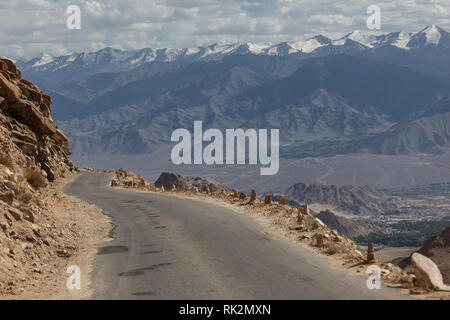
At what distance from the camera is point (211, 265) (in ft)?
52.6

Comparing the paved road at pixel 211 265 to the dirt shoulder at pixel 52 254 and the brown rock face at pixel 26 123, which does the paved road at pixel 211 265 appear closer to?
the dirt shoulder at pixel 52 254

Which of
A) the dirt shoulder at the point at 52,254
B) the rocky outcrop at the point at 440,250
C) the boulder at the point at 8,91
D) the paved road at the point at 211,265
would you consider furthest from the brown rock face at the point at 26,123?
the rocky outcrop at the point at 440,250

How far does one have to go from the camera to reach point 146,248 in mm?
19094

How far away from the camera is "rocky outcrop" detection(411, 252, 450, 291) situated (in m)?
12.8

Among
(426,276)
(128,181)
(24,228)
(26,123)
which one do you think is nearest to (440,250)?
(128,181)

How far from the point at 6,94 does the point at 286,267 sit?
1244 inches

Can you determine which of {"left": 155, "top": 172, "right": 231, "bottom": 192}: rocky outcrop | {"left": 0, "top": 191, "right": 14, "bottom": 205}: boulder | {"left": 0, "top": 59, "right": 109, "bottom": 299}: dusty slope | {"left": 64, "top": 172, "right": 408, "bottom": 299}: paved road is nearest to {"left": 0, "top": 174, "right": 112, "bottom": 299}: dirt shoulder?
{"left": 0, "top": 59, "right": 109, "bottom": 299}: dusty slope

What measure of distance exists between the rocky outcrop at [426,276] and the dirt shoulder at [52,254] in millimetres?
→ 7242

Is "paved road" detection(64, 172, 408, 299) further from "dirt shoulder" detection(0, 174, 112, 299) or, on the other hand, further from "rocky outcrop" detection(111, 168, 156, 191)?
"rocky outcrop" detection(111, 168, 156, 191)

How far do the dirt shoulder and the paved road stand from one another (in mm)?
602

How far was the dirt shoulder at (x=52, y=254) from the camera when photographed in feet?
45.4

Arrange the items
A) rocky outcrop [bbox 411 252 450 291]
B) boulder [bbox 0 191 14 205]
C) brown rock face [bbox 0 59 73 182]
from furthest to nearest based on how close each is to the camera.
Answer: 1. brown rock face [bbox 0 59 73 182]
2. boulder [bbox 0 191 14 205]
3. rocky outcrop [bbox 411 252 450 291]
